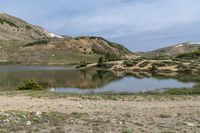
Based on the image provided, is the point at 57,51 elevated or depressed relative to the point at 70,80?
elevated

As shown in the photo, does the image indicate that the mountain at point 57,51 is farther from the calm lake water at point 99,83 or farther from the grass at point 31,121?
the grass at point 31,121

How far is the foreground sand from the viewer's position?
13.9 metres

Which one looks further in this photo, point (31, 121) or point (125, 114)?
point (125, 114)

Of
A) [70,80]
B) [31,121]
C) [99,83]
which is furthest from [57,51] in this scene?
[31,121]

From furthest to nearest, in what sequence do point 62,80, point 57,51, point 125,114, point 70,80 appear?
1. point 57,51
2. point 62,80
3. point 70,80
4. point 125,114

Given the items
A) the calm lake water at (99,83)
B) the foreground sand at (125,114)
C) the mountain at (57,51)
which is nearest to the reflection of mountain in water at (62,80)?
the calm lake water at (99,83)

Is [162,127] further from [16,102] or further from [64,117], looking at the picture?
[16,102]

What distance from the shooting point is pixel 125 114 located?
17359mm

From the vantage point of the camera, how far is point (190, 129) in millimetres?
13766

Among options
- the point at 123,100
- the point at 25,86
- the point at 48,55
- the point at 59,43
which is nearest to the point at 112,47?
the point at 59,43

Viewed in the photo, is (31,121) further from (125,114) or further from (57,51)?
(57,51)

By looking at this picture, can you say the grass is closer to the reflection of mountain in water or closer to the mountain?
the reflection of mountain in water

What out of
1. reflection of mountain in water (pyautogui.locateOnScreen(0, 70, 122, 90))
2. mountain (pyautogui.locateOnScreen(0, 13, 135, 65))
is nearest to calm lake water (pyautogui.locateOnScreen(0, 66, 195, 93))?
reflection of mountain in water (pyautogui.locateOnScreen(0, 70, 122, 90))

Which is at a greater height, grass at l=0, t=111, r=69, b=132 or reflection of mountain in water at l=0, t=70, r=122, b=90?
grass at l=0, t=111, r=69, b=132
